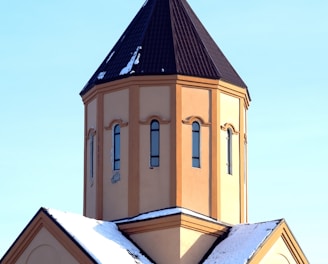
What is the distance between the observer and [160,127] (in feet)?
115

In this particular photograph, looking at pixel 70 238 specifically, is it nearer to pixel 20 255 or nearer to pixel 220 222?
pixel 20 255

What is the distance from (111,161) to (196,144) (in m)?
2.72

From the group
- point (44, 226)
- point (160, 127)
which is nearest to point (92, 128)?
point (160, 127)

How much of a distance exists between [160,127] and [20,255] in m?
5.85

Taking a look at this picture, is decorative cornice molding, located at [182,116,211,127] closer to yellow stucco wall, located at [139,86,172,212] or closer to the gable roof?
yellow stucco wall, located at [139,86,172,212]

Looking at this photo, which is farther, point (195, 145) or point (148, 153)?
point (195, 145)

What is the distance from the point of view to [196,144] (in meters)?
35.2

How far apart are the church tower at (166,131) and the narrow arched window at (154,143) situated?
0.10 ft

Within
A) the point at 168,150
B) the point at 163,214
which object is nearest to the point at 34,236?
the point at 163,214

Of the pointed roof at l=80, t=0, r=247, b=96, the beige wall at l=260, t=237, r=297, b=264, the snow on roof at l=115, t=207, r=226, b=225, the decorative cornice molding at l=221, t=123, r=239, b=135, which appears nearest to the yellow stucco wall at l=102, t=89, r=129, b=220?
the snow on roof at l=115, t=207, r=226, b=225

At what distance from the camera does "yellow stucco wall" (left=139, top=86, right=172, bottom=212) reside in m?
34.5

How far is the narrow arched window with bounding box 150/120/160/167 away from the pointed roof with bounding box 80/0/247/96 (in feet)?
5.40

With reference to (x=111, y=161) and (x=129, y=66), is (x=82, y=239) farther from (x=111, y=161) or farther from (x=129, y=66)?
(x=129, y=66)

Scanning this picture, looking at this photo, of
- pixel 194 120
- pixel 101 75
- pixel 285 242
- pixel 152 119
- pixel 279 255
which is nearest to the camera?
pixel 279 255
